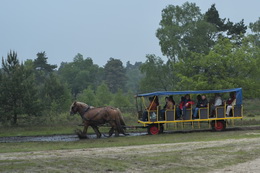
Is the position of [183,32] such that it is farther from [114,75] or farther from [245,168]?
[114,75]

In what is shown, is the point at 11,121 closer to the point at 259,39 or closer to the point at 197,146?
the point at 197,146

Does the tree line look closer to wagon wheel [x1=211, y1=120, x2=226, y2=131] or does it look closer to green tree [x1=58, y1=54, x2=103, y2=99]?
green tree [x1=58, y1=54, x2=103, y2=99]

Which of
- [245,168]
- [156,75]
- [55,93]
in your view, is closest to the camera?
[245,168]

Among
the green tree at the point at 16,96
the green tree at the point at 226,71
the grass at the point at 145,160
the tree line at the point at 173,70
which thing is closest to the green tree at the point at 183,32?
the tree line at the point at 173,70

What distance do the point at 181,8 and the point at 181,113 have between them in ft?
131

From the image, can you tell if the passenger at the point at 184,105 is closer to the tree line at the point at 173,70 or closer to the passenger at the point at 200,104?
the passenger at the point at 200,104

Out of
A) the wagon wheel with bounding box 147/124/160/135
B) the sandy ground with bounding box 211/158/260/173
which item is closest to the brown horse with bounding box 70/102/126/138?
the wagon wheel with bounding box 147/124/160/135

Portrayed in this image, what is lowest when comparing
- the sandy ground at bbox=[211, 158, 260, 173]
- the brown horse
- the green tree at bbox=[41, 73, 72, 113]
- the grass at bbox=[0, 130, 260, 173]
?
the sandy ground at bbox=[211, 158, 260, 173]

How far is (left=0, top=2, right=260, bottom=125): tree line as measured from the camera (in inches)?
1334

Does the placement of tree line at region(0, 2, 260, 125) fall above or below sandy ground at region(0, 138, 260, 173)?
above

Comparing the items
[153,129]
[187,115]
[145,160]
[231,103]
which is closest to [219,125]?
[231,103]

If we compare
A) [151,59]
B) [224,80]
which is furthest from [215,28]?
[224,80]

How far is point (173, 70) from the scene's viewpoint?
59.8m

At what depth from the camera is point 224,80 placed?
1556 inches
